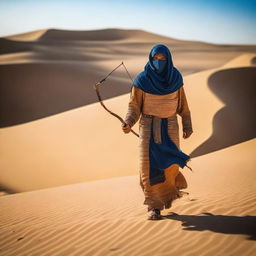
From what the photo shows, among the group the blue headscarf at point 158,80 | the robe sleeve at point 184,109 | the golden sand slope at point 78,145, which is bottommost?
the golden sand slope at point 78,145

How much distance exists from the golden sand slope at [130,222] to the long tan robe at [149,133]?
1.02 ft

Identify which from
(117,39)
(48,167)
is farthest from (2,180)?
(117,39)

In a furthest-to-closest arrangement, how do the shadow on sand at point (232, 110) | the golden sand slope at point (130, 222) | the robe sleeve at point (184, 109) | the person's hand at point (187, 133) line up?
the shadow on sand at point (232, 110) < the person's hand at point (187, 133) < the robe sleeve at point (184, 109) < the golden sand slope at point (130, 222)

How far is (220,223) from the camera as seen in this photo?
203 inches

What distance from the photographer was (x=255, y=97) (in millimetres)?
18062

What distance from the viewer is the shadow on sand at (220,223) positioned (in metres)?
4.79

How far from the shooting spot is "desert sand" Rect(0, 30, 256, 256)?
4.88 metres

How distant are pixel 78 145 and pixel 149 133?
10.2 m

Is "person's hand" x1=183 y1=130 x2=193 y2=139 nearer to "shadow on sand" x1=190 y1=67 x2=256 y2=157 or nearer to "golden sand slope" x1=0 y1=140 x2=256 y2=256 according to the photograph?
"golden sand slope" x1=0 y1=140 x2=256 y2=256

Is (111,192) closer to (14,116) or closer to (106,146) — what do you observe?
(106,146)

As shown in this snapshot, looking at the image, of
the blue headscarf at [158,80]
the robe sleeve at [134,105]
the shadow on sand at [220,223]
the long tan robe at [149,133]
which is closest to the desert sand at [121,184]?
the shadow on sand at [220,223]

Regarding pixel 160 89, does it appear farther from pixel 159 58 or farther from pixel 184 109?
pixel 184 109

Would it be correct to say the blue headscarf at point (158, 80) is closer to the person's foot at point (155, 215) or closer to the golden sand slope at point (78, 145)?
the person's foot at point (155, 215)

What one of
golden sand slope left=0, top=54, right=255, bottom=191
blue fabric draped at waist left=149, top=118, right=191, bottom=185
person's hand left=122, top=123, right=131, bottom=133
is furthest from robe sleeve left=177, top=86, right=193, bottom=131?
golden sand slope left=0, top=54, right=255, bottom=191
